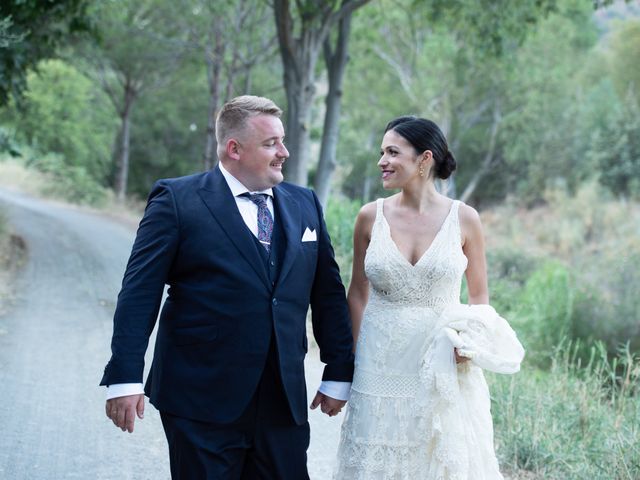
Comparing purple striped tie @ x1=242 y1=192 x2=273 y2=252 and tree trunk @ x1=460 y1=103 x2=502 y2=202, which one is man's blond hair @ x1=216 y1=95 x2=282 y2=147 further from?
tree trunk @ x1=460 y1=103 x2=502 y2=202

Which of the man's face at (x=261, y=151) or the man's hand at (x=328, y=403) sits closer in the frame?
the man's face at (x=261, y=151)

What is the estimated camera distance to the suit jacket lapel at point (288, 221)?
365 centimetres

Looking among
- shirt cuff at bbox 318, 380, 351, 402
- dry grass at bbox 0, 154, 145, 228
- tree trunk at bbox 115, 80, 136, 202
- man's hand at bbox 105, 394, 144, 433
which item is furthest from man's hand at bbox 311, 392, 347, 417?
tree trunk at bbox 115, 80, 136, 202

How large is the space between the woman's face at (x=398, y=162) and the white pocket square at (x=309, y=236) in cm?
51

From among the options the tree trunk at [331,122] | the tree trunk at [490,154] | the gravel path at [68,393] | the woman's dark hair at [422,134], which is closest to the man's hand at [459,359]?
the woman's dark hair at [422,134]

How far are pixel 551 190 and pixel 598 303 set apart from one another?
23028 mm

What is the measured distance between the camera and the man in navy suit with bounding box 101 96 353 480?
3490mm

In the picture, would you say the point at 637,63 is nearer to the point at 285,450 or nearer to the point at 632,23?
the point at 632,23

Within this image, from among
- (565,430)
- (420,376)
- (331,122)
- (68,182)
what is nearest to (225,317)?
(420,376)

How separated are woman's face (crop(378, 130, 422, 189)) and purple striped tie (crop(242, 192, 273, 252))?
683 millimetres

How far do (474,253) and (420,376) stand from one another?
686mm

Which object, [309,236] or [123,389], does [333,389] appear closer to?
[309,236]

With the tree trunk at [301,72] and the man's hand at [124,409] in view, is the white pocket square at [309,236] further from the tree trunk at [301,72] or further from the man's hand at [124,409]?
the tree trunk at [301,72]

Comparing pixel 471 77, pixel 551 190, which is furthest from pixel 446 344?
pixel 471 77
